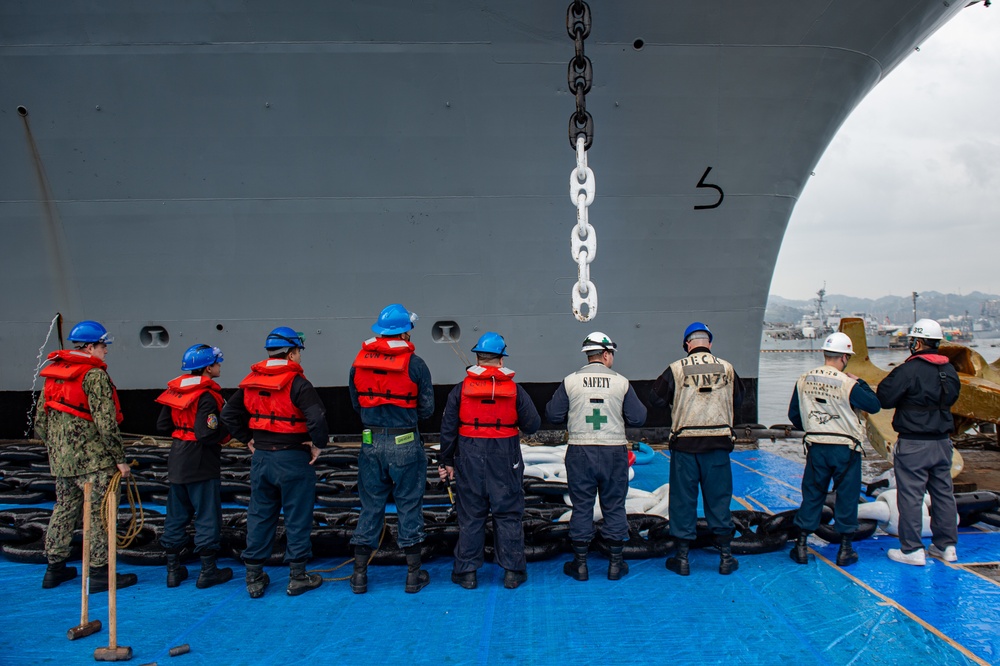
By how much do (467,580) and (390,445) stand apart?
0.93 m

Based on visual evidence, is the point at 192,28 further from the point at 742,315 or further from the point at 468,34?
the point at 742,315

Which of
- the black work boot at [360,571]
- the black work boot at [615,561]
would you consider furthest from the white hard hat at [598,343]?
the black work boot at [360,571]

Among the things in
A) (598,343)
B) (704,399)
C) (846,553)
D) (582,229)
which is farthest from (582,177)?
(846,553)

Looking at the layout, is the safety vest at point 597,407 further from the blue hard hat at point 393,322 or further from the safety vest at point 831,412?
the safety vest at point 831,412

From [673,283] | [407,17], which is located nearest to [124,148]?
[407,17]

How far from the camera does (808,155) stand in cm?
644

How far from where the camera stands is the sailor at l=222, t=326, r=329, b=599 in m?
3.37

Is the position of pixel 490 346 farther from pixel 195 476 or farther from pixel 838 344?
pixel 838 344

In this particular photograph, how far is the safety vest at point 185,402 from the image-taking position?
354cm

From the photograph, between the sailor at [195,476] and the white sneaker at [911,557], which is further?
the white sneaker at [911,557]

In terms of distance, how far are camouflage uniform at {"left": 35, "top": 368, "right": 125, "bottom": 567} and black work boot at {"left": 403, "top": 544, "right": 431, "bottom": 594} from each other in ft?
5.95

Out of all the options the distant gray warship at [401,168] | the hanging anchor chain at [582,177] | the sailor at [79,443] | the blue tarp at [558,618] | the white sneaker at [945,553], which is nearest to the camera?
the blue tarp at [558,618]

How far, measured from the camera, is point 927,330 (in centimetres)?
380

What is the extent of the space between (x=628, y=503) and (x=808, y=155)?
4506 mm
